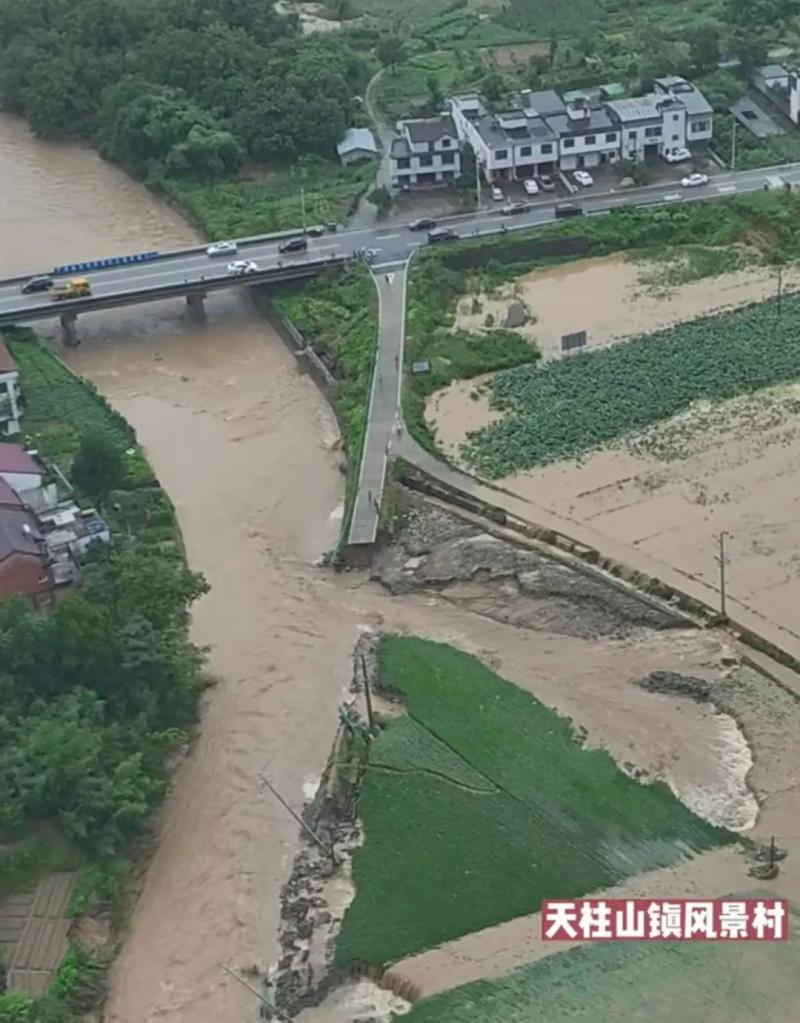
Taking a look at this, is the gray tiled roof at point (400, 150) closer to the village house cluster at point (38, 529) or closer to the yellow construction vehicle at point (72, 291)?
the yellow construction vehicle at point (72, 291)

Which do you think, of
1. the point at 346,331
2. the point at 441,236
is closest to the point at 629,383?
the point at 346,331

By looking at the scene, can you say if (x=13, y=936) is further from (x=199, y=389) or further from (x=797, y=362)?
(x=797, y=362)

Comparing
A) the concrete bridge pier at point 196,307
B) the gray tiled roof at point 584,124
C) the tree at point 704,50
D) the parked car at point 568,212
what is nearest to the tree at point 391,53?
the tree at point 704,50

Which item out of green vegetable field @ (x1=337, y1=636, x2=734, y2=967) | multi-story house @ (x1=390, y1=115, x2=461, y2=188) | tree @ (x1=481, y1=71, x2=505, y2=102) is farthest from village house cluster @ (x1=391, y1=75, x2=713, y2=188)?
green vegetable field @ (x1=337, y1=636, x2=734, y2=967)

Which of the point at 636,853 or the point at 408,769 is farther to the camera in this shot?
the point at 408,769

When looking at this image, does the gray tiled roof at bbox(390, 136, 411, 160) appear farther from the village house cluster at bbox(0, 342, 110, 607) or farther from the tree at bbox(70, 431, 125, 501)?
the village house cluster at bbox(0, 342, 110, 607)

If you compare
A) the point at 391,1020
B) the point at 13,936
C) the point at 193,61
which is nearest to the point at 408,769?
the point at 391,1020

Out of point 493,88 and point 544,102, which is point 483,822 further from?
point 493,88
